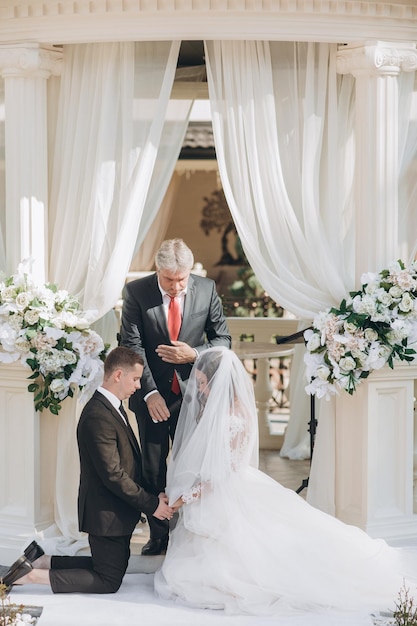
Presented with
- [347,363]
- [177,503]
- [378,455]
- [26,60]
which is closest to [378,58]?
[347,363]

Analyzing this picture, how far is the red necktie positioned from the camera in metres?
5.72

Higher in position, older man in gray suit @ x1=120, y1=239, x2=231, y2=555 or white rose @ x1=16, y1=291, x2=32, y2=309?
white rose @ x1=16, y1=291, x2=32, y2=309

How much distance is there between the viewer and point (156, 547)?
5812 mm

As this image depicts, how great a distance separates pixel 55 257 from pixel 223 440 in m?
1.77

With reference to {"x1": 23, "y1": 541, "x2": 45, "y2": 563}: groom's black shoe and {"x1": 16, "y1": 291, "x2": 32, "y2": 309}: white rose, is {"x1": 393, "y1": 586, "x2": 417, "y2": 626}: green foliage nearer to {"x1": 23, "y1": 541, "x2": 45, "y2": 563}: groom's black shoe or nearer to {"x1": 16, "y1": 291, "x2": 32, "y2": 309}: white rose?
{"x1": 23, "y1": 541, "x2": 45, "y2": 563}: groom's black shoe

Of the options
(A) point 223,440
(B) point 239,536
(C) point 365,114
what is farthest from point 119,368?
(C) point 365,114

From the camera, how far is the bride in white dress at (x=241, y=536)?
Answer: 4.86 metres

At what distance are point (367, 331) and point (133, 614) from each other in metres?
2.05

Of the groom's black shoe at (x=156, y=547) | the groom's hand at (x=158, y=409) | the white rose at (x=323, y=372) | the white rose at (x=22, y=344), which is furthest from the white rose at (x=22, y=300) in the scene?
the white rose at (x=323, y=372)

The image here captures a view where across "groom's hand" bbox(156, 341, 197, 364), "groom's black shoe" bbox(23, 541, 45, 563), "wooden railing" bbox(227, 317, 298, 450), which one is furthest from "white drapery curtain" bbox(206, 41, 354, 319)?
"wooden railing" bbox(227, 317, 298, 450)

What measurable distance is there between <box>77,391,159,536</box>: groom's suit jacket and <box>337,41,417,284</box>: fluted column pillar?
186cm

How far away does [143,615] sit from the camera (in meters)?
4.84

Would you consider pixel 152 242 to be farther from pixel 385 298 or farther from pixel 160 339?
pixel 385 298

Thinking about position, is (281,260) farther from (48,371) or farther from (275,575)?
(275,575)
